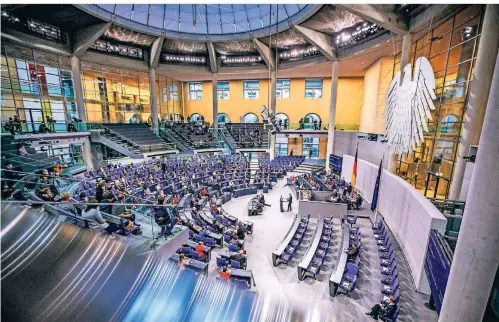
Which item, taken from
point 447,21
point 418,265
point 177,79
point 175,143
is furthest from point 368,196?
point 177,79

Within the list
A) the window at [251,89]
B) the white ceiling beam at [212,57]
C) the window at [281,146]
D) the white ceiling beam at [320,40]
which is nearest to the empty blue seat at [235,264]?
the white ceiling beam at [320,40]

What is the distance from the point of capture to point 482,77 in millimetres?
7574

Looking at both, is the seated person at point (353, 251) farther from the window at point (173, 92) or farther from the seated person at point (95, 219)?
the window at point (173, 92)

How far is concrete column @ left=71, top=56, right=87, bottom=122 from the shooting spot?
18.5 metres

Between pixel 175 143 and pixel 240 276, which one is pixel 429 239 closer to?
pixel 240 276

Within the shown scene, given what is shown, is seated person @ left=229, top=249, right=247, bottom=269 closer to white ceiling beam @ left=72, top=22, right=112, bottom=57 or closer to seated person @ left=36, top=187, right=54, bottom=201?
seated person @ left=36, top=187, right=54, bottom=201

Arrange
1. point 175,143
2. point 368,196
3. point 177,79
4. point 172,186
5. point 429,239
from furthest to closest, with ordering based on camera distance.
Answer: point 177,79 < point 175,143 < point 368,196 < point 172,186 < point 429,239

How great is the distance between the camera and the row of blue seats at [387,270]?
262 inches

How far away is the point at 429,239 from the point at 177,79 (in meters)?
29.4

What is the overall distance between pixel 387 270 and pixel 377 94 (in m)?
15.2

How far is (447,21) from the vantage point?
10.7 metres

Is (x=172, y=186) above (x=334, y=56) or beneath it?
beneath

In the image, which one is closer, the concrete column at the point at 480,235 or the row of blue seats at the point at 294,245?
the concrete column at the point at 480,235

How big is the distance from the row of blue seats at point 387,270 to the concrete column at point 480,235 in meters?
2.13
